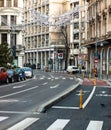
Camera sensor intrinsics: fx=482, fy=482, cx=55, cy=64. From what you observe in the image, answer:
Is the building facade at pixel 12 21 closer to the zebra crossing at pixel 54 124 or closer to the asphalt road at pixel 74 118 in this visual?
the asphalt road at pixel 74 118

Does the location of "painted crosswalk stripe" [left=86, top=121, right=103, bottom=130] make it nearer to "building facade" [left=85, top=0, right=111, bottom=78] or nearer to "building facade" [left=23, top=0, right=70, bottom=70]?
"building facade" [left=85, top=0, right=111, bottom=78]

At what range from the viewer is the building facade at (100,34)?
7338 centimetres

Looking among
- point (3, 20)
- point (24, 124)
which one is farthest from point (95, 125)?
point (3, 20)

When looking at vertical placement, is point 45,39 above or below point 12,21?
below

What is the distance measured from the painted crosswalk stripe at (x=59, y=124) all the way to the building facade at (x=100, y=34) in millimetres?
53019

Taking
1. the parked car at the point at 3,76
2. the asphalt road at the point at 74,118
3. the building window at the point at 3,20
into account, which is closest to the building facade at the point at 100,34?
the building window at the point at 3,20

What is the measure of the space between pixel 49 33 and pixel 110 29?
158 ft

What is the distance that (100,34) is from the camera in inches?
3098

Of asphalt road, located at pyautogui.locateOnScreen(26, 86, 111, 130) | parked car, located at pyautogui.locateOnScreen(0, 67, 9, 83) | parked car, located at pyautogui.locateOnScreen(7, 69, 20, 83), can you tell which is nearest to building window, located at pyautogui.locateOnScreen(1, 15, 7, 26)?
parked car, located at pyautogui.locateOnScreen(7, 69, 20, 83)

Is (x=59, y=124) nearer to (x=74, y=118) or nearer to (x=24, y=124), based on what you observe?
(x=24, y=124)

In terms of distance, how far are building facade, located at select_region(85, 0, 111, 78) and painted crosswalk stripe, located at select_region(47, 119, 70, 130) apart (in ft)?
174

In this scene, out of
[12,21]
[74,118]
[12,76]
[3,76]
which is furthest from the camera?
[12,21]

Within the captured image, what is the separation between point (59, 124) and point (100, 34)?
211 ft

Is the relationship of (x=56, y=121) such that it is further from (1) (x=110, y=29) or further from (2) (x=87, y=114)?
(1) (x=110, y=29)
